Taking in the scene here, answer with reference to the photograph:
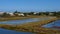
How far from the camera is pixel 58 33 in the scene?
1605cm

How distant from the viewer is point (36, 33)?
53.4 ft

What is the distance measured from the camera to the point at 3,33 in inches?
639

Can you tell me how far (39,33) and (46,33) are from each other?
2.43 ft

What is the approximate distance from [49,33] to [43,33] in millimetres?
629

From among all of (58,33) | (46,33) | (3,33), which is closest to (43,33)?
(46,33)

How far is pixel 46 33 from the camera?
16.2 m

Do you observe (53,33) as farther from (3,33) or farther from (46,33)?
(3,33)

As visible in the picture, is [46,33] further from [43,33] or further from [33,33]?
[33,33]

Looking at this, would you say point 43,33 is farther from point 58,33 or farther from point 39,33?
point 58,33

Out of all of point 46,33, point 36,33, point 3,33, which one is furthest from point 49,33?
point 3,33

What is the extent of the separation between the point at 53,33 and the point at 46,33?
730 millimetres

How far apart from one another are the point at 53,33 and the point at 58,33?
53cm

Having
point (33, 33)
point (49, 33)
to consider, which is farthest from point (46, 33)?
point (33, 33)

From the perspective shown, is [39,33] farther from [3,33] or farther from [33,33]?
[3,33]
